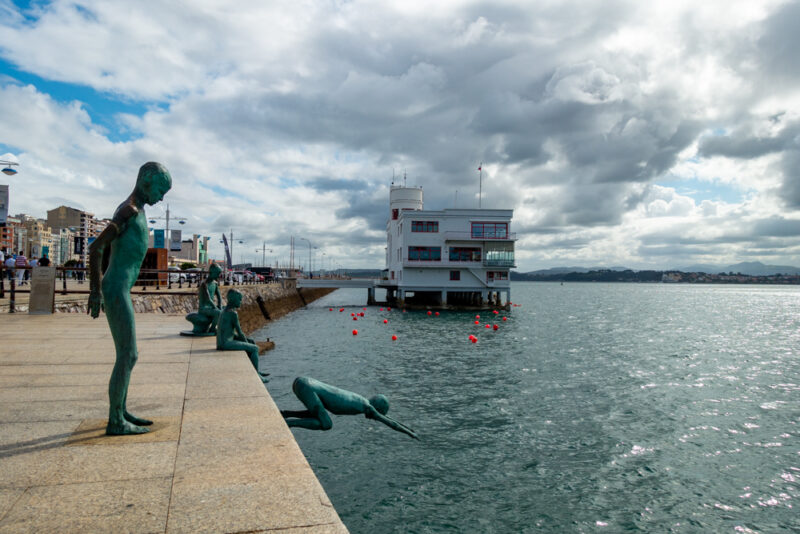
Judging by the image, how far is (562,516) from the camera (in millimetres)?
8008

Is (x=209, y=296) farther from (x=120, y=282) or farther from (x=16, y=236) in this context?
(x=16, y=236)

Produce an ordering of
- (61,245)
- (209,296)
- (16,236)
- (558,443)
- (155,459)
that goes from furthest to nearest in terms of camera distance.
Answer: (61,245) → (16,236) → (209,296) → (558,443) → (155,459)

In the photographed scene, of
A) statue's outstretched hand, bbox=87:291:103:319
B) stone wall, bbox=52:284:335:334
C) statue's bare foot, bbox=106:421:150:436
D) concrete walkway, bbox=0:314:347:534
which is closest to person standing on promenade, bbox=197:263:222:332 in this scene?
stone wall, bbox=52:284:335:334

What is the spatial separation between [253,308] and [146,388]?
33020mm

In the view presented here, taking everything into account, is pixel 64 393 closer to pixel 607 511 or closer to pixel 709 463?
pixel 607 511

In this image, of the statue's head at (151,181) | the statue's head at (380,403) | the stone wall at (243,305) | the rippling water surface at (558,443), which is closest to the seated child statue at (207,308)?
the stone wall at (243,305)

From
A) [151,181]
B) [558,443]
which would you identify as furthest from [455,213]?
[151,181]

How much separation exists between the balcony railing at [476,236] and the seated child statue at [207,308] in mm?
41068

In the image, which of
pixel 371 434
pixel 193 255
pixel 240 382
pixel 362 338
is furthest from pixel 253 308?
pixel 193 255

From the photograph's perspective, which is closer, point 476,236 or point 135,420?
point 135,420

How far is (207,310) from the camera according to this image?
1290 cm

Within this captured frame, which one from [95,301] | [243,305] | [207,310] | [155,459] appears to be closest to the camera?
[155,459]

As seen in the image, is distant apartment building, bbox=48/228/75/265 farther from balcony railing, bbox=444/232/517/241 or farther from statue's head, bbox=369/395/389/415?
statue's head, bbox=369/395/389/415

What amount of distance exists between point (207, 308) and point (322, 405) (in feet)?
23.5
